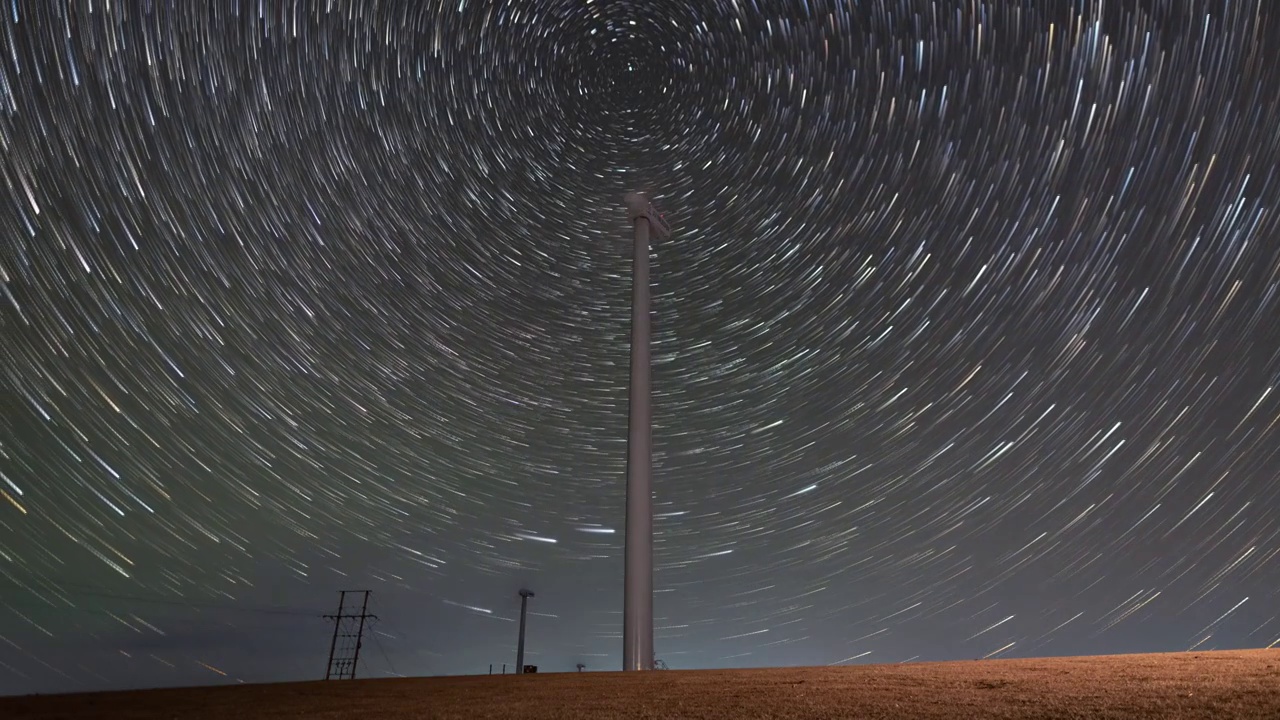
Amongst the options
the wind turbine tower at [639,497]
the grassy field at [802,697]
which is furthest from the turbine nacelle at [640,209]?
the grassy field at [802,697]

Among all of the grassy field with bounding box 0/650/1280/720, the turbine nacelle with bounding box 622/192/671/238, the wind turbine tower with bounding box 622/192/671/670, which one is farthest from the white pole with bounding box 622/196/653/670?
the grassy field with bounding box 0/650/1280/720

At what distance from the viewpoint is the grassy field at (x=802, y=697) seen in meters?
6.49

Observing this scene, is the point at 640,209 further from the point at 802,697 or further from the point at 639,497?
the point at 802,697

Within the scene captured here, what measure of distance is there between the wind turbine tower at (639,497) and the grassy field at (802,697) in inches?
259

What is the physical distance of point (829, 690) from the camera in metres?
8.51

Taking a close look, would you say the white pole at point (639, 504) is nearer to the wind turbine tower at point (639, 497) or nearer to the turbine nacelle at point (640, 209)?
the wind turbine tower at point (639, 497)

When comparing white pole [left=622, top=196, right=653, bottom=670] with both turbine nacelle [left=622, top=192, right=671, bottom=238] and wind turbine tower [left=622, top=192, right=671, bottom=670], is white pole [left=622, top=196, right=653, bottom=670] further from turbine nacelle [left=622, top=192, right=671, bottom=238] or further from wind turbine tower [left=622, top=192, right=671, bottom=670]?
turbine nacelle [left=622, top=192, right=671, bottom=238]

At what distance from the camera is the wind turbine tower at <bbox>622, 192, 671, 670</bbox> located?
18.6 meters

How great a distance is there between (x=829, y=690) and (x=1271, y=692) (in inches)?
159

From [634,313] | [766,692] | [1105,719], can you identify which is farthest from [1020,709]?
[634,313]

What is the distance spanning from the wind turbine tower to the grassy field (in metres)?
6.59

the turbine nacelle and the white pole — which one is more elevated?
the turbine nacelle

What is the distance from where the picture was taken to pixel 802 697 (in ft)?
26.1

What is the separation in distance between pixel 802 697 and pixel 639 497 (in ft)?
43.1
